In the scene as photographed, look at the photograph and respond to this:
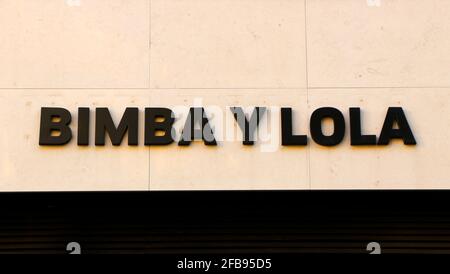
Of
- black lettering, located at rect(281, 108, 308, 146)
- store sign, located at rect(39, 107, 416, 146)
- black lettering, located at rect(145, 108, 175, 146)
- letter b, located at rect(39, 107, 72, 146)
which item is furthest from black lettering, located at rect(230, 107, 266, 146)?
letter b, located at rect(39, 107, 72, 146)

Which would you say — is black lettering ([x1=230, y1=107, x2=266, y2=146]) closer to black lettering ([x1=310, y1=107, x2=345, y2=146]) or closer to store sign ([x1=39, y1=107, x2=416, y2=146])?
store sign ([x1=39, y1=107, x2=416, y2=146])

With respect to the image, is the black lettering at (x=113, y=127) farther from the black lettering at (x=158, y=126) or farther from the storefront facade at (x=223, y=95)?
the black lettering at (x=158, y=126)

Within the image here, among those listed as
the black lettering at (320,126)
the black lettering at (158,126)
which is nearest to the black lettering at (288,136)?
the black lettering at (320,126)

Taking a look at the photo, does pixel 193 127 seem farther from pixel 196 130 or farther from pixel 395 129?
pixel 395 129

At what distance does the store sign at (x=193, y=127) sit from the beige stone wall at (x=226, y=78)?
105 millimetres

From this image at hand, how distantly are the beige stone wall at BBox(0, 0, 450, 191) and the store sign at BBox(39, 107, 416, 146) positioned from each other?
105 mm

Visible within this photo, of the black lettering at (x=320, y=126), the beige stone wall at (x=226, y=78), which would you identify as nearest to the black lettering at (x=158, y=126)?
the beige stone wall at (x=226, y=78)

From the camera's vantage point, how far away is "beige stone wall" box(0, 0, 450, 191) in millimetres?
8133

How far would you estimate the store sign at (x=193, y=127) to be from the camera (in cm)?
809

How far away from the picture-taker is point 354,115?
8.13m

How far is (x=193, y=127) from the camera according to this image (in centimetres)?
814
